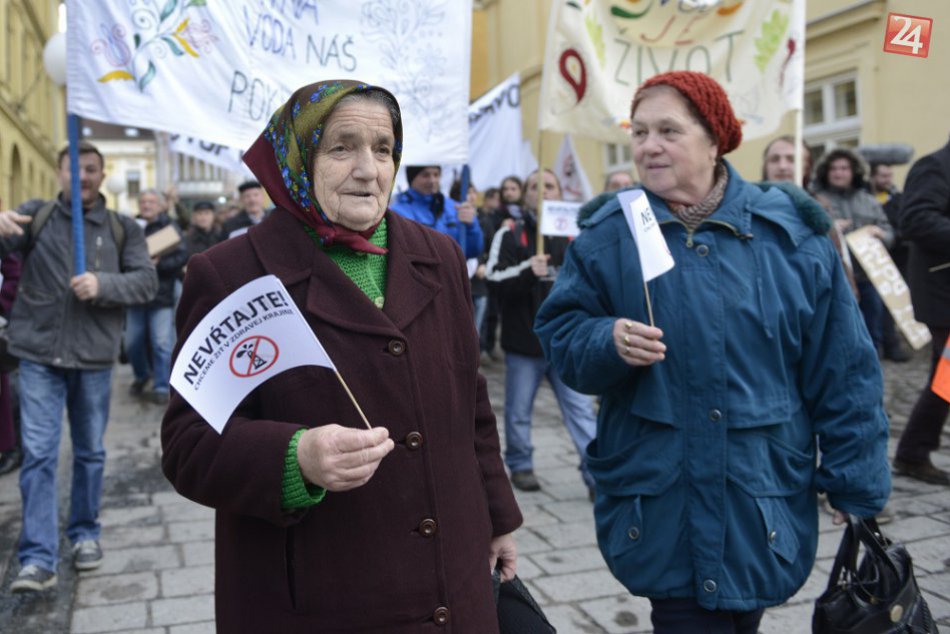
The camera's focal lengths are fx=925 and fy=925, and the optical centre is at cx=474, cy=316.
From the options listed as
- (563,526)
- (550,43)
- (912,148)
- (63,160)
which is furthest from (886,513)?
(912,148)

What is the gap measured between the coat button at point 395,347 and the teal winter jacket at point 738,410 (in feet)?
2.31

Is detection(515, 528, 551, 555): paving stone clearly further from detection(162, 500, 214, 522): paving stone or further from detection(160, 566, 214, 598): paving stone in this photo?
detection(162, 500, 214, 522): paving stone

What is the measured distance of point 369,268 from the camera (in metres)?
2.05

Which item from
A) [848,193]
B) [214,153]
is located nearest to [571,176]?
[848,193]

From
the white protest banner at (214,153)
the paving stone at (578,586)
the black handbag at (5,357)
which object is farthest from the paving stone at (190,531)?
the white protest banner at (214,153)

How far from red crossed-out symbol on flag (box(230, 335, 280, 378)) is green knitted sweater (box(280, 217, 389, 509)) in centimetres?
15

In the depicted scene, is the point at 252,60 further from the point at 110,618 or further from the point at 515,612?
the point at 515,612

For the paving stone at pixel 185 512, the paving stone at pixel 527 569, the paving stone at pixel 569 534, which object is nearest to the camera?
the paving stone at pixel 527 569

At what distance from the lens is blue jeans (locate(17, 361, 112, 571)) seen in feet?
13.9

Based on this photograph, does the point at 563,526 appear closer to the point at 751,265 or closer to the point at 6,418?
the point at 751,265

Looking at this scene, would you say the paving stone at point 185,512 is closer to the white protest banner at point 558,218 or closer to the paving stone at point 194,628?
the paving stone at point 194,628

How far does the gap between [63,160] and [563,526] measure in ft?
10.7

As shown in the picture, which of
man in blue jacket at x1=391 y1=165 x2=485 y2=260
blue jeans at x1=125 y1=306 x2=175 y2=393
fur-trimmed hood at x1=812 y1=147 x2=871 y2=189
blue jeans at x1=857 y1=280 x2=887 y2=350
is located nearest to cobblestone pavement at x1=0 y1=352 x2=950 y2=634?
man in blue jacket at x1=391 y1=165 x2=485 y2=260

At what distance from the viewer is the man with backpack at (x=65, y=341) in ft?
14.1
